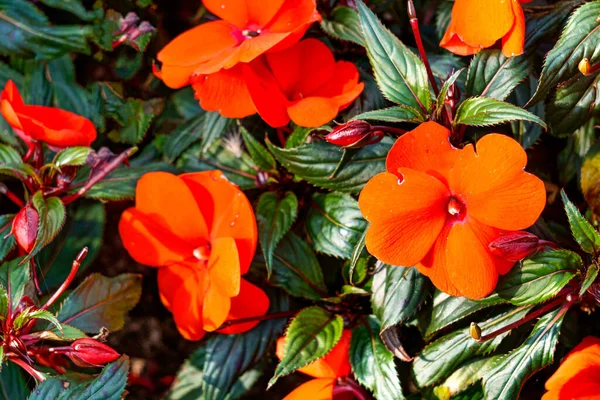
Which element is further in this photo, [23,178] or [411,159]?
[23,178]

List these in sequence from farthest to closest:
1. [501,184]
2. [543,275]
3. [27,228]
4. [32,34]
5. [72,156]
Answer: [32,34]
[72,156]
[27,228]
[543,275]
[501,184]

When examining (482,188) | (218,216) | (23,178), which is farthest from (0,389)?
(482,188)

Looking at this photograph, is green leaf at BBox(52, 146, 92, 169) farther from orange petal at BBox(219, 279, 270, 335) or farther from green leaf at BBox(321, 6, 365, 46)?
green leaf at BBox(321, 6, 365, 46)

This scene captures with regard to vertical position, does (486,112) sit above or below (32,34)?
above

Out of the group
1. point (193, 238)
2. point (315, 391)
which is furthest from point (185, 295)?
point (315, 391)

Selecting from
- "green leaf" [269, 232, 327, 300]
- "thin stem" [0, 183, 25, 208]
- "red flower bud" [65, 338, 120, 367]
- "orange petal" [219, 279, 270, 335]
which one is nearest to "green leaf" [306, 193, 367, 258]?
"green leaf" [269, 232, 327, 300]

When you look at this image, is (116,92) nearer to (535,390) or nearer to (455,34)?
(455,34)

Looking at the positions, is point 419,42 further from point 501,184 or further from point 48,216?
point 48,216
